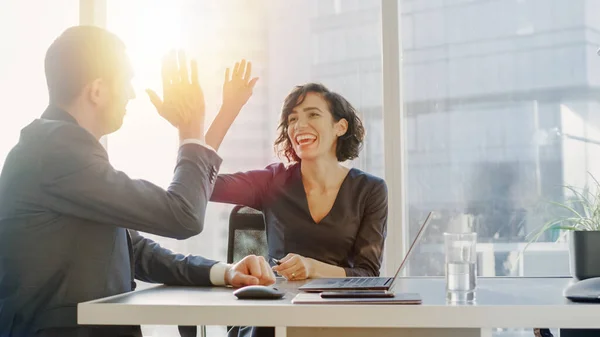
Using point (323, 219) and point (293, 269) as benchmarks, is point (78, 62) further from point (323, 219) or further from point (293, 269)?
point (323, 219)

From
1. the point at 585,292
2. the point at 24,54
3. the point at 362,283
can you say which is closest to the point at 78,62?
the point at 362,283

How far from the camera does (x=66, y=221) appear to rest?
1.64m

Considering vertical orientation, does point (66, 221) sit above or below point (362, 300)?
above

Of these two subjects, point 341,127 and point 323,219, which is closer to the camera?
point 323,219

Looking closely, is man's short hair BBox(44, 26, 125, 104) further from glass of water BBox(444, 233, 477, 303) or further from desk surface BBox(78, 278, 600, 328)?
glass of water BBox(444, 233, 477, 303)

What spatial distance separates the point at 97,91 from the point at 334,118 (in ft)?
3.69

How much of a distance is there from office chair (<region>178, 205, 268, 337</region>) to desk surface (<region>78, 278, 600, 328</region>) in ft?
3.20

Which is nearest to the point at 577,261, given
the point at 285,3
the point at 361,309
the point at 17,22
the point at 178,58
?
the point at 361,309

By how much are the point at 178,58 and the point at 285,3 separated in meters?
1.60

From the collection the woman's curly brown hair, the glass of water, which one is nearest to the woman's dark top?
the woman's curly brown hair

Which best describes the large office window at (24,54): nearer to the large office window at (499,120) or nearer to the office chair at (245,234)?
the office chair at (245,234)

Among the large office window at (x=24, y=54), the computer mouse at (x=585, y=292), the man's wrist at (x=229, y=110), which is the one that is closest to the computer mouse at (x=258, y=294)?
the computer mouse at (x=585, y=292)

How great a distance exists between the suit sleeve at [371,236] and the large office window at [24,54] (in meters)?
1.86

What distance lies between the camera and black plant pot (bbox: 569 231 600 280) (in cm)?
204
